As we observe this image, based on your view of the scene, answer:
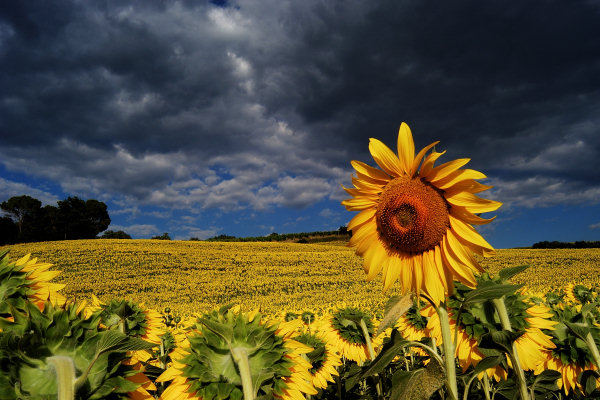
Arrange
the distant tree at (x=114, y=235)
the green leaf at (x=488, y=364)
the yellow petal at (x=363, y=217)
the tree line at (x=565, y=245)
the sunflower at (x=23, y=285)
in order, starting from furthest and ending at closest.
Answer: the distant tree at (x=114, y=235) → the tree line at (x=565, y=245) → the yellow petal at (x=363, y=217) → the green leaf at (x=488, y=364) → the sunflower at (x=23, y=285)

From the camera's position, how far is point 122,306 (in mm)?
2115

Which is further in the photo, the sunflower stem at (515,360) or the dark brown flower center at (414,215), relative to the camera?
the dark brown flower center at (414,215)

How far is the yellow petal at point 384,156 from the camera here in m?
1.81

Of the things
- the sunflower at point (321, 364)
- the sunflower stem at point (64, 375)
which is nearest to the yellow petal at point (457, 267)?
the sunflower stem at point (64, 375)

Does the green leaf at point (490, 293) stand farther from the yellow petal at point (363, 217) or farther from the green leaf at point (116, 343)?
the green leaf at point (116, 343)

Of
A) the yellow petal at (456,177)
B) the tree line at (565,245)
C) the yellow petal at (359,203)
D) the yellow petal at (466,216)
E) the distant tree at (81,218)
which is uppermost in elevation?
the distant tree at (81,218)

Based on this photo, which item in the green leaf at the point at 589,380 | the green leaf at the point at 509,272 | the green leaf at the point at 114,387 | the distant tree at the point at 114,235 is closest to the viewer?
the green leaf at the point at 114,387

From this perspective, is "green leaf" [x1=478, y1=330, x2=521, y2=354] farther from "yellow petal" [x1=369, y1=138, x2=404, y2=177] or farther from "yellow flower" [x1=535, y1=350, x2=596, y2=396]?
"yellow flower" [x1=535, y1=350, x2=596, y2=396]

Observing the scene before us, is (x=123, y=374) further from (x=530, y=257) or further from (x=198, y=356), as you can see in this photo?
(x=530, y=257)

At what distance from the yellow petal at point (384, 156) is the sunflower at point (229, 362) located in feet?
3.19

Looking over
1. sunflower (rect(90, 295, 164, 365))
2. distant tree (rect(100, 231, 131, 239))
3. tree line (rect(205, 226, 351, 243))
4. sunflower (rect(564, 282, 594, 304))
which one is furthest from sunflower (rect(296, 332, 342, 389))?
distant tree (rect(100, 231, 131, 239))

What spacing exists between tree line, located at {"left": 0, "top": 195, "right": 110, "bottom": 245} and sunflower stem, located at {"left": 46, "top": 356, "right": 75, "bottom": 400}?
2552 inches

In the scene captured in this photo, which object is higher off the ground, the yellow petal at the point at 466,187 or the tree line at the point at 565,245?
the tree line at the point at 565,245

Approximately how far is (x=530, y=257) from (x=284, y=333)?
38581mm
